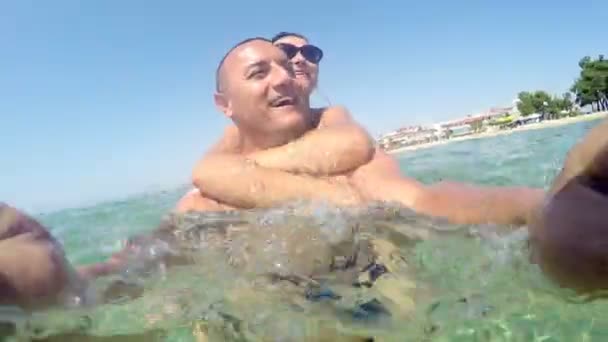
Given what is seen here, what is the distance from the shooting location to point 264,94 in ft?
9.97

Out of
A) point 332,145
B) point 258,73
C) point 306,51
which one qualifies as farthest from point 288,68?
point 306,51

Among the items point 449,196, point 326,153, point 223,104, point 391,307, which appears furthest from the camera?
point 223,104

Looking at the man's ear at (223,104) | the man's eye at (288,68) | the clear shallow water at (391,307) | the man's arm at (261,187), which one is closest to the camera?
the clear shallow water at (391,307)

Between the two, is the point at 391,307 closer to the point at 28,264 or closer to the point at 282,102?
the point at 28,264

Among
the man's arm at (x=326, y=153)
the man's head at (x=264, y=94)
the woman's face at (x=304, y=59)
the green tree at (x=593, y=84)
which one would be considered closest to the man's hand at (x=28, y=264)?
the man's arm at (x=326, y=153)

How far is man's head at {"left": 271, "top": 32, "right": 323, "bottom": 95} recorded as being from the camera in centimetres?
367

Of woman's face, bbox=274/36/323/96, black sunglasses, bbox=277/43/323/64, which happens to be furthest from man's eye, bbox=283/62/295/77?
black sunglasses, bbox=277/43/323/64

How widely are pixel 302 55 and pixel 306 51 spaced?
0.06 metres

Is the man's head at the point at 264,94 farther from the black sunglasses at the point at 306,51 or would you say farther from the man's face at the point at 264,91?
the black sunglasses at the point at 306,51

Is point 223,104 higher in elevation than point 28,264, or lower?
higher

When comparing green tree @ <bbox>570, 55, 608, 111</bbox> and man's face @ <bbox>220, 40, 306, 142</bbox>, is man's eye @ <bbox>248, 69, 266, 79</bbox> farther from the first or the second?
green tree @ <bbox>570, 55, 608, 111</bbox>

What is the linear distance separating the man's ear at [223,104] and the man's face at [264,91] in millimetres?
115

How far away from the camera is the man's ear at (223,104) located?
10.8 ft

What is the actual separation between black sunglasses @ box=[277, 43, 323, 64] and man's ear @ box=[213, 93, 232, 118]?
2.11 feet
